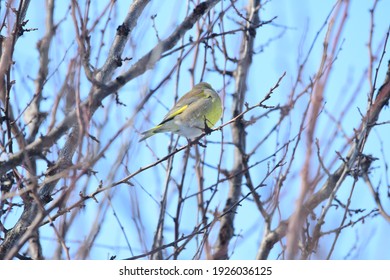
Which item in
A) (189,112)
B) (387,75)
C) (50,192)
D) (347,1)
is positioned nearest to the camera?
(347,1)

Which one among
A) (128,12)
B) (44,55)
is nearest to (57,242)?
(128,12)

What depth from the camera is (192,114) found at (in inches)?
213

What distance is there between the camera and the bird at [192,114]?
5.20 metres

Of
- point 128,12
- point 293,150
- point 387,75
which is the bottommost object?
point 293,150

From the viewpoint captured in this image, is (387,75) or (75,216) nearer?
(75,216)

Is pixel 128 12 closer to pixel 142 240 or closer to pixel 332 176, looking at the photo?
pixel 142 240

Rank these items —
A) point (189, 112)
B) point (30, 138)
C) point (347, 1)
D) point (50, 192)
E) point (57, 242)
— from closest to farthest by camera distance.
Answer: point (347, 1) → point (57, 242) → point (50, 192) → point (30, 138) → point (189, 112)

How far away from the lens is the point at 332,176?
5.00 metres

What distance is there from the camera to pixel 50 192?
130 inches

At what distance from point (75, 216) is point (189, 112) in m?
2.89

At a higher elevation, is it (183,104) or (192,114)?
(183,104)

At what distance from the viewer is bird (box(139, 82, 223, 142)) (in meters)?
5.20
